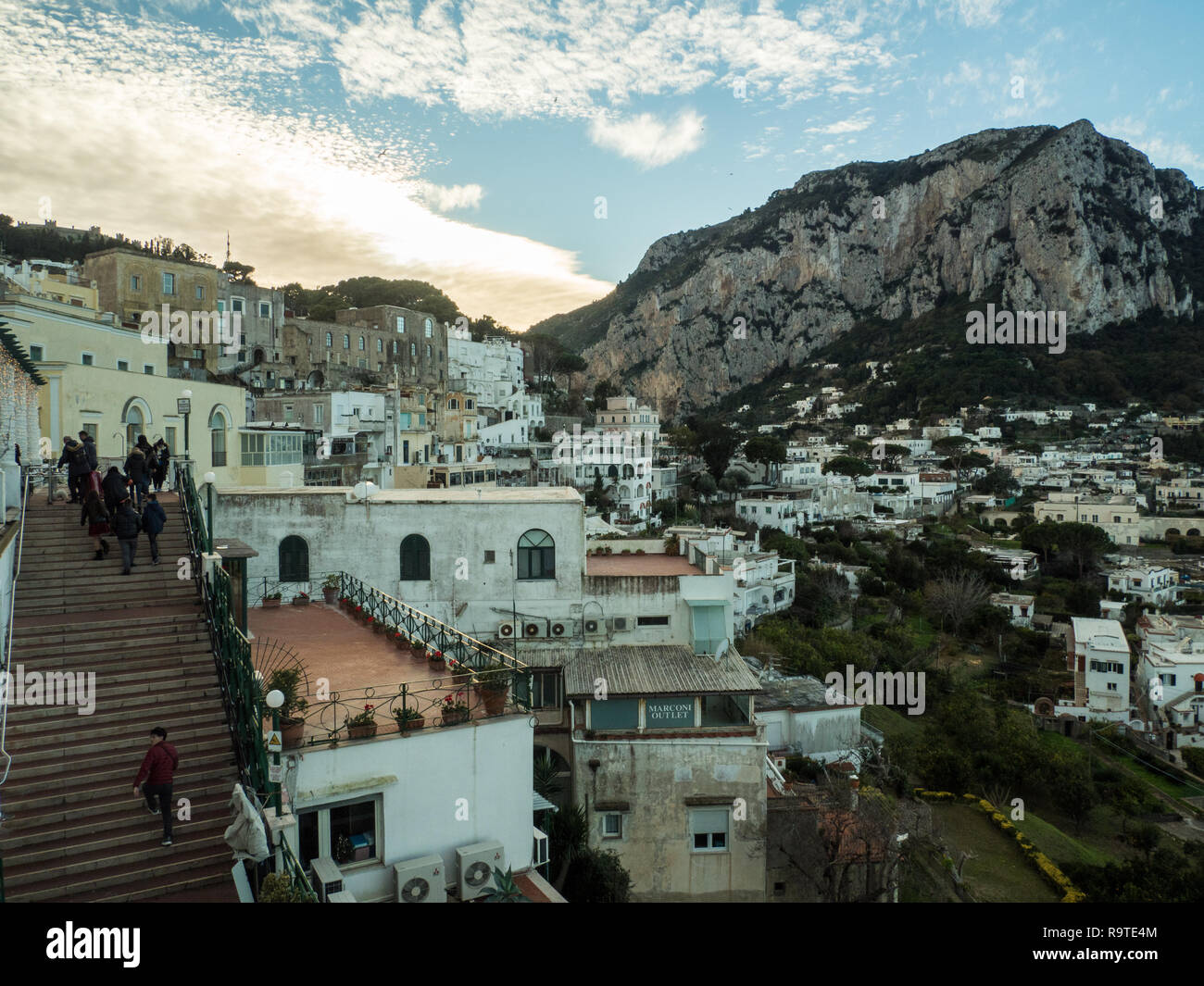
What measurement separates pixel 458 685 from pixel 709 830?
7.63 m

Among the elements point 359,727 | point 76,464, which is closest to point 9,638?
point 76,464

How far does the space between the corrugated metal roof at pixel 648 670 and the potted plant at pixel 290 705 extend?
6991 millimetres

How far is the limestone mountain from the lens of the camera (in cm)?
11719

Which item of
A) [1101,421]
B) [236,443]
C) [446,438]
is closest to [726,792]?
[236,443]

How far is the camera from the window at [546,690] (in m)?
16.0

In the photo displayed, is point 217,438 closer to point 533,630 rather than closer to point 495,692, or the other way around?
point 533,630

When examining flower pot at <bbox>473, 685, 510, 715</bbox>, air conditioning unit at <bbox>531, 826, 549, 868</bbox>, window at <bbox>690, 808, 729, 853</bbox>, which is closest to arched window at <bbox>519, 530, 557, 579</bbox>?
window at <bbox>690, 808, 729, 853</bbox>

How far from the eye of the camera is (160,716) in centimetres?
714

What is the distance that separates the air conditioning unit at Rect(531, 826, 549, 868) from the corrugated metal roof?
15.9 ft

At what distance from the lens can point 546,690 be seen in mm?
16125

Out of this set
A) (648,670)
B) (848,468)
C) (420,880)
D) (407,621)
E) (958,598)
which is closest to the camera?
(420,880)
